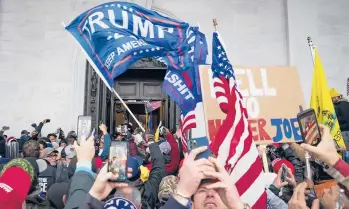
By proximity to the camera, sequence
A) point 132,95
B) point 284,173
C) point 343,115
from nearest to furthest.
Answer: point 284,173 → point 343,115 → point 132,95

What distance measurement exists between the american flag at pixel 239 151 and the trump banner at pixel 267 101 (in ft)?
2.30

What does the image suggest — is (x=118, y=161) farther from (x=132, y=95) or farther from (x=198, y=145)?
(x=132, y=95)

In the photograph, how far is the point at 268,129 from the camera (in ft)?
15.3

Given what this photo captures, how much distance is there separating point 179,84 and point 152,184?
8.25ft

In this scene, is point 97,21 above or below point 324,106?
above

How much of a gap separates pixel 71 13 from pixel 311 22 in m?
7.67

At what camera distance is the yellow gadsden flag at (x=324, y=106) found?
4.89 metres

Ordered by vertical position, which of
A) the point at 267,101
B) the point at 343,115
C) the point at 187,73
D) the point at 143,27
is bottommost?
the point at 343,115

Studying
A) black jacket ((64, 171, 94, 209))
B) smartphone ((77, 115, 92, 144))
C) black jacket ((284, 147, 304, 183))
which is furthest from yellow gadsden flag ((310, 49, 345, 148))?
black jacket ((64, 171, 94, 209))

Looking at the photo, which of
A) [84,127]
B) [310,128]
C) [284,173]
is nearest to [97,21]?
[84,127]

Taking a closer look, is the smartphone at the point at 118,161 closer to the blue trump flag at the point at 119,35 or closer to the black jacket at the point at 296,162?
the black jacket at the point at 296,162

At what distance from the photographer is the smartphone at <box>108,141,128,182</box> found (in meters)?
2.41

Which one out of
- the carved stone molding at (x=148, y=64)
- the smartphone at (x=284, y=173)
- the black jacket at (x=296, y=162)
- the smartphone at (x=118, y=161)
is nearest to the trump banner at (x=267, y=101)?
the black jacket at (x=296, y=162)

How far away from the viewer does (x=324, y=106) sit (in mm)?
5035
